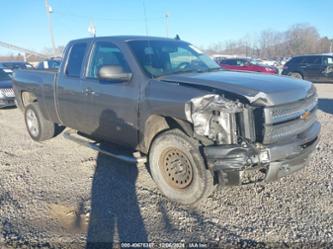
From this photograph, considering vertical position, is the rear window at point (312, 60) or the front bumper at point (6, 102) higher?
the rear window at point (312, 60)

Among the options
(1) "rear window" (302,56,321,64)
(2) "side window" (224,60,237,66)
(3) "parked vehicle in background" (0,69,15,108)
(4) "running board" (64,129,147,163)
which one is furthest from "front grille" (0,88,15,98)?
(1) "rear window" (302,56,321,64)

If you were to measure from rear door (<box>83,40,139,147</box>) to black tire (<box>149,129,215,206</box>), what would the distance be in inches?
19.5

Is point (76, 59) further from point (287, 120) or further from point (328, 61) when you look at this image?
point (328, 61)

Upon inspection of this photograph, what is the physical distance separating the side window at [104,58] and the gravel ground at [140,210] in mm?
1601

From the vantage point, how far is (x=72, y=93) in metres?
5.22

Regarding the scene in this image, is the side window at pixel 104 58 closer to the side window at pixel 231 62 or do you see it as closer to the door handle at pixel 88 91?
the door handle at pixel 88 91

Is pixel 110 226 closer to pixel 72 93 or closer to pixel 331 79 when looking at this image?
pixel 72 93

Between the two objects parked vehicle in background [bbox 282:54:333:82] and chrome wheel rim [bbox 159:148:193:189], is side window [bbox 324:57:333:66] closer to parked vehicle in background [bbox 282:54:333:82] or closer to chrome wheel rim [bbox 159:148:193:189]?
parked vehicle in background [bbox 282:54:333:82]

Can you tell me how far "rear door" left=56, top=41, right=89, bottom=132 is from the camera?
5.10 meters

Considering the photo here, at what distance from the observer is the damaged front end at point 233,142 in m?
3.28

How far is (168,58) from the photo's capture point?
4625mm

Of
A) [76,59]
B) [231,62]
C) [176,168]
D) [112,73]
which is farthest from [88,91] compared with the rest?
[231,62]

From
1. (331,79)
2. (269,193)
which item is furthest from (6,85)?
(331,79)

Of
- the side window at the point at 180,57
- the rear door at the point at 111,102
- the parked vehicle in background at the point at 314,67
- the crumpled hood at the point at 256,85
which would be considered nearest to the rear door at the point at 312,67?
the parked vehicle in background at the point at 314,67
